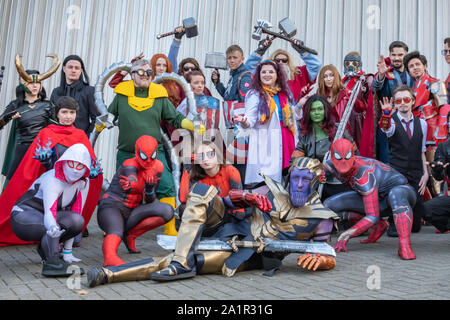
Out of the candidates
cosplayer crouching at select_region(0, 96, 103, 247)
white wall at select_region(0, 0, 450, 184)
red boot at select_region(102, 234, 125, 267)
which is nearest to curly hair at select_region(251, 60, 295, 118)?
cosplayer crouching at select_region(0, 96, 103, 247)

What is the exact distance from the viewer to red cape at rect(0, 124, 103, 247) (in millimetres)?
4504

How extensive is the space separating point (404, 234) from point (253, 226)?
1.41 m

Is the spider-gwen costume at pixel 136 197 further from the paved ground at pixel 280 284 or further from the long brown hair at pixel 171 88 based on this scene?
the long brown hair at pixel 171 88

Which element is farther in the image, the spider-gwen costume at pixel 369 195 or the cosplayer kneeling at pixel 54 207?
the spider-gwen costume at pixel 369 195

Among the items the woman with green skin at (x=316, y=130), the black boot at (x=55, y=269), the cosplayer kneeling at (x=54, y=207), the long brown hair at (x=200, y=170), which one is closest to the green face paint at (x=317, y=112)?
the woman with green skin at (x=316, y=130)

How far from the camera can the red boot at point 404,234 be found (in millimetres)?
4348

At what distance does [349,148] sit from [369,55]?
402 cm

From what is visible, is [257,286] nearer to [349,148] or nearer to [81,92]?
[349,148]

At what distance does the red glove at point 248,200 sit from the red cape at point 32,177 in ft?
4.42

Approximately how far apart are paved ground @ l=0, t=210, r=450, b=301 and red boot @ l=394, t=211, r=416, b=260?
0.25ft

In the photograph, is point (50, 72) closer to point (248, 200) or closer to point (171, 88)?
point (171, 88)

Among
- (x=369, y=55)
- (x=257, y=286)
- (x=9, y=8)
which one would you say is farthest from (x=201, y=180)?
(x=9, y=8)

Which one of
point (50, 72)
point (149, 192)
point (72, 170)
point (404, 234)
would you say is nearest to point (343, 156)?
point (404, 234)

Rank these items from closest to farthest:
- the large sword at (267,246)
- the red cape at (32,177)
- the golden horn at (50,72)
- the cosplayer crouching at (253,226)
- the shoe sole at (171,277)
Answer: the shoe sole at (171,277)
the cosplayer crouching at (253,226)
the large sword at (267,246)
the red cape at (32,177)
the golden horn at (50,72)
